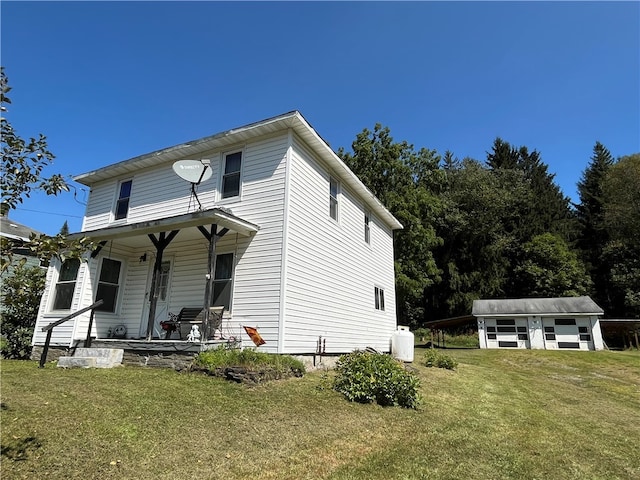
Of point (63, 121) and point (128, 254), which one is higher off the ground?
point (63, 121)

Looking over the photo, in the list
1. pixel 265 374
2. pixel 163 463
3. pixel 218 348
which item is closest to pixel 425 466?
pixel 163 463

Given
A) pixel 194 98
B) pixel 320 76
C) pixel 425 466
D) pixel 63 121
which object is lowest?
pixel 425 466

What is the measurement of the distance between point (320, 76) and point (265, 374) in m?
11.4

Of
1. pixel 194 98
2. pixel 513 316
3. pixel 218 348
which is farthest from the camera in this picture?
pixel 513 316

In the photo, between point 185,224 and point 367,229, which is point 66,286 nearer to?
point 185,224

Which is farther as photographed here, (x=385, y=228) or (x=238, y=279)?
(x=385, y=228)

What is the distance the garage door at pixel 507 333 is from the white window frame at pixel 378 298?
14.0m

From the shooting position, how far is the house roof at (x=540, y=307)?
23.5 meters

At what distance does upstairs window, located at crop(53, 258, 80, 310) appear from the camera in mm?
10719

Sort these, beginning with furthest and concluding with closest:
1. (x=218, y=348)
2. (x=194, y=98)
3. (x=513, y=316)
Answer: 1. (x=513, y=316)
2. (x=194, y=98)
3. (x=218, y=348)

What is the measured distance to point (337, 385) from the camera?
701cm

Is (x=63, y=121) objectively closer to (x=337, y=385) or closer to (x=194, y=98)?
(x=194, y=98)

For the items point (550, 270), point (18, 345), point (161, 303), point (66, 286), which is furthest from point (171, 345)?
point (550, 270)

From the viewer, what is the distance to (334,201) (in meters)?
11.9
